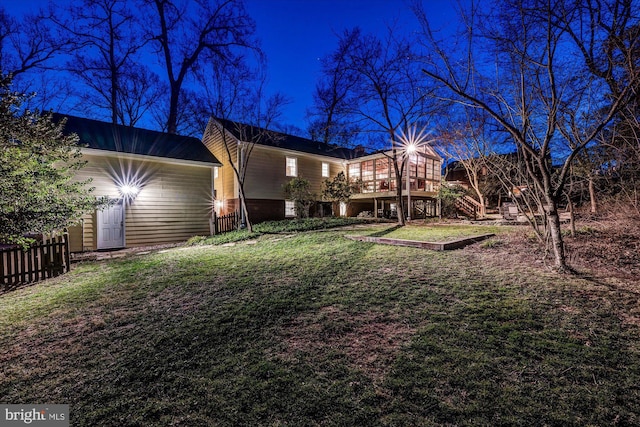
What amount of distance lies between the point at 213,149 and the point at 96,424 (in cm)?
1639

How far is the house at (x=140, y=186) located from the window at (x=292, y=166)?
172 inches

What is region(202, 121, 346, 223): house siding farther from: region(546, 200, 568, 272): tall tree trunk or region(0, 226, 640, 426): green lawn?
region(546, 200, 568, 272): tall tree trunk

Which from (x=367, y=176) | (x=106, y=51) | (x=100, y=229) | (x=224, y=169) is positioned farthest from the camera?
(x=367, y=176)

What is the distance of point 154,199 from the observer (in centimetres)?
1183

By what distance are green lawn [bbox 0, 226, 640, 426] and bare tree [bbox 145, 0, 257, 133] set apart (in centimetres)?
1840

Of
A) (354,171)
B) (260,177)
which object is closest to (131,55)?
(260,177)

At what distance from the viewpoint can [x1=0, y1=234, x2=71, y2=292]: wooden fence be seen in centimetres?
582

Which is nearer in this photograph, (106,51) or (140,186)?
(140,186)

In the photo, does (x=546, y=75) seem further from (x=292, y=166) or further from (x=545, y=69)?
(x=292, y=166)

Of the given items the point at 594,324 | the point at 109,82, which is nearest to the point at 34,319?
the point at 594,324

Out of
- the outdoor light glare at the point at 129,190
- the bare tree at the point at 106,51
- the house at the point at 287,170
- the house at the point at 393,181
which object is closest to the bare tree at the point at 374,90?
the house at the point at 287,170

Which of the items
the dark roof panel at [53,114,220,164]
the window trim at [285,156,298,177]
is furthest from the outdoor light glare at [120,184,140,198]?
the window trim at [285,156,298,177]

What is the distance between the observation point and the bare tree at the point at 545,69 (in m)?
4.40

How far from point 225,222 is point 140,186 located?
3940mm
